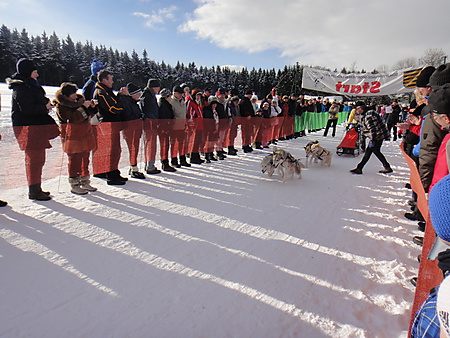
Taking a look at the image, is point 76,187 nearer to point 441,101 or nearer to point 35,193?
point 35,193

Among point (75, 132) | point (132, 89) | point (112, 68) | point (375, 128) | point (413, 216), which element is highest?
point (112, 68)

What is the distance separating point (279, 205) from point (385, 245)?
65.5 inches

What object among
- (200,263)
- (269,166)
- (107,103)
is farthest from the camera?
(269,166)

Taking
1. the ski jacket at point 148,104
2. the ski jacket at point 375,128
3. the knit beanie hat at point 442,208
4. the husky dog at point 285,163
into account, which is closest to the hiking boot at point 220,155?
the husky dog at point 285,163

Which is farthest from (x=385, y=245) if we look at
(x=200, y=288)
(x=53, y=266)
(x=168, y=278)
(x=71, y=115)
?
(x=71, y=115)

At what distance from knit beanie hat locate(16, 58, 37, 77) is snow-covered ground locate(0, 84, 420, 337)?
102 cm

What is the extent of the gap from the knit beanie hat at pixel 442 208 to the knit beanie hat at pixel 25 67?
5.03m

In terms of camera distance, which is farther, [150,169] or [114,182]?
[150,169]

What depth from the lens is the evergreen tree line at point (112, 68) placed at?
44947mm

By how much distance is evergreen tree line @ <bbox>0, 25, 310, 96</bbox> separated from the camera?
44.9 m

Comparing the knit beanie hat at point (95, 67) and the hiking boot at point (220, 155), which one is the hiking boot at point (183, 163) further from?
the knit beanie hat at point (95, 67)

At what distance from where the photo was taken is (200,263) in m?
2.75

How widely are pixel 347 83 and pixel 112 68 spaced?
55.2 m

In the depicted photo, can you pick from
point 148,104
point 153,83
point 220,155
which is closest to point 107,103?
point 148,104
